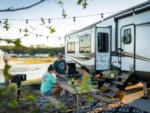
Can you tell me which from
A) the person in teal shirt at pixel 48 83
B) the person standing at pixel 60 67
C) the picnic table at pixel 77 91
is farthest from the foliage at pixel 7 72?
the person standing at pixel 60 67

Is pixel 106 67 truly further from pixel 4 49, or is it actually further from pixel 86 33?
pixel 4 49

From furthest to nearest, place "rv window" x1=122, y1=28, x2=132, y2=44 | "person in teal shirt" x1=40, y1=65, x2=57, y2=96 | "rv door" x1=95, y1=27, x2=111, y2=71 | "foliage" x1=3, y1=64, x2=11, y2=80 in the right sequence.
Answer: "rv door" x1=95, y1=27, x2=111, y2=71
"rv window" x1=122, y1=28, x2=132, y2=44
"person in teal shirt" x1=40, y1=65, x2=57, y2=96
"foliage" x1=3, y1=64, x2=11, y2=80

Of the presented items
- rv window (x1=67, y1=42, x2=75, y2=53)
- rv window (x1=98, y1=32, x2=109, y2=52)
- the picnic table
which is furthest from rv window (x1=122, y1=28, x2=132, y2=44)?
rv window (x1=67, y1=42, x2=75, y2=53)

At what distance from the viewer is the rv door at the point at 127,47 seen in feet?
43.1

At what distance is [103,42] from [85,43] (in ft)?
7.44

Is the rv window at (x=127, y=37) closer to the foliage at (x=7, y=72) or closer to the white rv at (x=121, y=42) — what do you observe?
the white rv at (x=121, y=42)

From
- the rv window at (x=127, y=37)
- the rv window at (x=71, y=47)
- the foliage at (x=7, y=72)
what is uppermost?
the rv window at (x=127, y=37)

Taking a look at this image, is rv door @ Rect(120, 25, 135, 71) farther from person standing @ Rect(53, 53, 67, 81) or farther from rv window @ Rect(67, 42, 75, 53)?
rv window @ Rect(67, 42, 75, 53)

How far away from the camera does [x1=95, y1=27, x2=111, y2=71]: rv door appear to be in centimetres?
1580

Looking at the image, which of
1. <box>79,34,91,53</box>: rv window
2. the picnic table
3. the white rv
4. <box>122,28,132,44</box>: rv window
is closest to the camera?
the picnic table

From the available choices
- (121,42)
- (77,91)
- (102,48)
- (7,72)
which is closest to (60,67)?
(121,42)

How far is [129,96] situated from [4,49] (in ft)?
40.5

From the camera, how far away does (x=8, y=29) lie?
1788 mm

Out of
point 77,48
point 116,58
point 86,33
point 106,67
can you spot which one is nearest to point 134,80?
point 116,58
